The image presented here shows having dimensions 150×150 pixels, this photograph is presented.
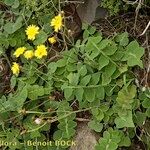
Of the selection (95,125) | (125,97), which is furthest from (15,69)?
(125,97)

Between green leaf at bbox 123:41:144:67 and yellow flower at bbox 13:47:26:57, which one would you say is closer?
green leaf at bbox 123:41:144:67

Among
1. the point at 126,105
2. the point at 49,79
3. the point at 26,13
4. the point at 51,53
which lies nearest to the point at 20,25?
the point at 26,13

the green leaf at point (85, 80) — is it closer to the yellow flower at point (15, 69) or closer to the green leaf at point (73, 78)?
the green leaf at point (73, 78)

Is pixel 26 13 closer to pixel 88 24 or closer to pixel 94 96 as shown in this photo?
pixel 88 24

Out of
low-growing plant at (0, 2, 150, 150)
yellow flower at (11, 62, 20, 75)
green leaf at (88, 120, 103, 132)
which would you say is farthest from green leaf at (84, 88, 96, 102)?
yellow flower at (11, 62, 20, 75)

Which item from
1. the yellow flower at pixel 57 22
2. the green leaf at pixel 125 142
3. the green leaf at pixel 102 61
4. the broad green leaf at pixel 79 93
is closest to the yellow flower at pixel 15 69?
the yellow flower at pixel 57 22

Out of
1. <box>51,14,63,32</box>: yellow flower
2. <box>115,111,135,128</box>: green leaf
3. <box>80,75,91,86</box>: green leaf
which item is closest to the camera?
<box>115,111,135,128</box>: green leaf

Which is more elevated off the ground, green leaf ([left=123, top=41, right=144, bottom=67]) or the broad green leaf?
green leaf ([left=123, top=41, right=144, bottom=67])

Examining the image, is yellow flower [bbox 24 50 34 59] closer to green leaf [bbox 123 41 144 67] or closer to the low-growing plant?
the low-growing plant
